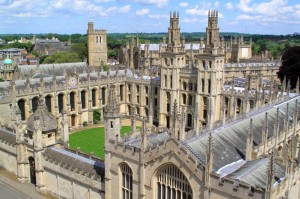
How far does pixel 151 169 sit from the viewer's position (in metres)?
21.3

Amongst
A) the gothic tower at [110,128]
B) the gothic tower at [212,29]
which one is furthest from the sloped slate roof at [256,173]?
the gothic tower at [212,29]

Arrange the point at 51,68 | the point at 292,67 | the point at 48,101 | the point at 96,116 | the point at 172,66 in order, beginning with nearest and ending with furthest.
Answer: the point at 172,66 → the point at 48,101 → the point at 96,116 → the point at 292,67 → the point at 51,68

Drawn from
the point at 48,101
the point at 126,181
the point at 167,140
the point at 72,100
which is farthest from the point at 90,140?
the point at 167,140

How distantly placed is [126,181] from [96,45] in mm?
64541

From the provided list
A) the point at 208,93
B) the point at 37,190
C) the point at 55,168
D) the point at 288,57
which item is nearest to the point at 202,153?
the point at 55,168

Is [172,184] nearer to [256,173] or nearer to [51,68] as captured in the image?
[256,173]

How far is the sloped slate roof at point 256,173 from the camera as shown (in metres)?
18.9

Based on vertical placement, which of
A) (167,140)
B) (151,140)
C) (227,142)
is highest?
(167,140)

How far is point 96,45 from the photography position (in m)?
83.7

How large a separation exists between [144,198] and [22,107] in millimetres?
30223

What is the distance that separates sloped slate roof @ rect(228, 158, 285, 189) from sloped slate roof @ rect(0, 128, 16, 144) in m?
22.4

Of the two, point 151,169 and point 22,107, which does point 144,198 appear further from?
point 22,107

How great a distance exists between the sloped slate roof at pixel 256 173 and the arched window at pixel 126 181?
7.40 m

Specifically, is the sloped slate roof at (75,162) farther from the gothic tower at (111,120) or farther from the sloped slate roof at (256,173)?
Answer: the sloped slate roof at (256,173)
